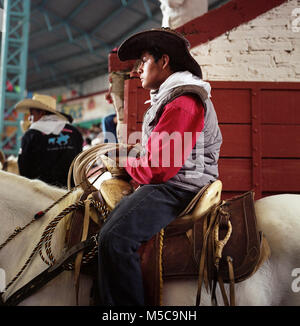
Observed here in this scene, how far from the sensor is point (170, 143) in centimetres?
150

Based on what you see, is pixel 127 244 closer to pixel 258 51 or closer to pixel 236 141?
pixel 236 141

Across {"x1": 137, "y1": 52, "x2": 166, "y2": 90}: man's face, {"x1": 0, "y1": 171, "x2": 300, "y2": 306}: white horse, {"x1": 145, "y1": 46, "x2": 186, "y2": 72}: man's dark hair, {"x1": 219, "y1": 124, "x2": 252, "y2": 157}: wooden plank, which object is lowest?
{"x1": 0, "y1": 171, "x2": 300, "y2": 306}: white horse

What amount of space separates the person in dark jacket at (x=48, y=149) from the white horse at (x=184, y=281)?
2.15 m

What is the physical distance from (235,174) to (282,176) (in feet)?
1.77

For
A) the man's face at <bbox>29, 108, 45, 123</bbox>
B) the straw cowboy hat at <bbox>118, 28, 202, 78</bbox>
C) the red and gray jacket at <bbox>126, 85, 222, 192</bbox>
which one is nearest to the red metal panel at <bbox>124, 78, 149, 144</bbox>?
the man's face at <bbox>29, 108, 45, 123</bbox>

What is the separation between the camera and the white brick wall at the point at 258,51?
11.9ft

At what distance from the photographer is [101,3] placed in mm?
12539

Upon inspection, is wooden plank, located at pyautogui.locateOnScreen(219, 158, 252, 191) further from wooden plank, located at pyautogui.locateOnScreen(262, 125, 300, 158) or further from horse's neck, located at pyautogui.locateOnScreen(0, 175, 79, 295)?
horse's neck, located at pyautogui.locateOnScreen(0, 175, 79, 295)

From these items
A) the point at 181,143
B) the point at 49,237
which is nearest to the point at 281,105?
the point at 181,143

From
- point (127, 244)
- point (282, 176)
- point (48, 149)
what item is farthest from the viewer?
A: point (48, 149)

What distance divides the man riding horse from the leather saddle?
0.07 metres

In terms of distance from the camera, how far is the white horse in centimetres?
153

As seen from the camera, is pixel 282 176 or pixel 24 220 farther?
pixel 282 176

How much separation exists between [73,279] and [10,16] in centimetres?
1029
